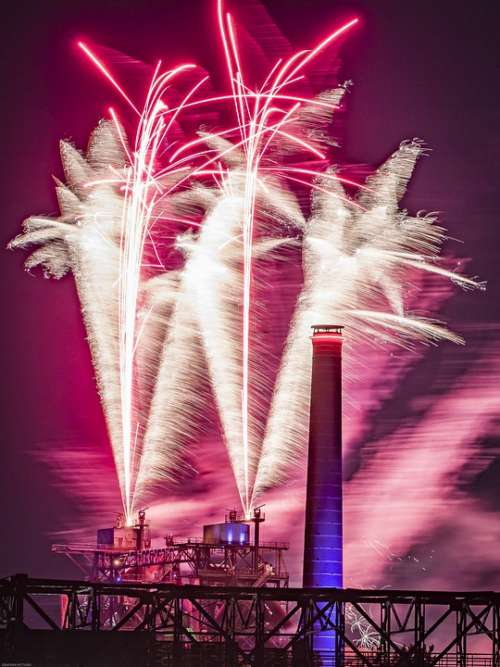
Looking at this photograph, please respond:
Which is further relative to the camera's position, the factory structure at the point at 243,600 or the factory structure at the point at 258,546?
the factory structure at the point at 258,546

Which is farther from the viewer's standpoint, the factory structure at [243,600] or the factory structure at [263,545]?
the factory structure at [263,545]

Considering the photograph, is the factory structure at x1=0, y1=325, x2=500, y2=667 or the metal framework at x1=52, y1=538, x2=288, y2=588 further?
the metal framework at x1=52, y1=538, x2=288, y2=588

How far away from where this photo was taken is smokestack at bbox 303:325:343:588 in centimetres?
8206

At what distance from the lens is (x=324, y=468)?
271ft

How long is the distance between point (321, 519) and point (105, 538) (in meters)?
31.9

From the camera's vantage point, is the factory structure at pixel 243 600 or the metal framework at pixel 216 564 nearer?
the factory structure at pixel 243 600

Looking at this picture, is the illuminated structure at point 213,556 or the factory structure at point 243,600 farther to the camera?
the illuminated structure at point 213,556

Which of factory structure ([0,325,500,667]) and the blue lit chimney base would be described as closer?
factory structure ([0,325,500,667])

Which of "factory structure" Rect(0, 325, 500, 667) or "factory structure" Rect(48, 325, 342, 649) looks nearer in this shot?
"factory structure" Rect(0, 325, 500, 667)

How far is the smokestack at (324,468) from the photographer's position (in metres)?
82.1

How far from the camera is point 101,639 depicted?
5750cm

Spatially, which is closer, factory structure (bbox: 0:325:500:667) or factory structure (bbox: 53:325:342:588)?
factory structure (bbox: 0:325:500:667)

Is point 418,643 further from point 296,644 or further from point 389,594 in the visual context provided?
point 296,644

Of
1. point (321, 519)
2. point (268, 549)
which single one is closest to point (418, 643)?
point (321, 519)
